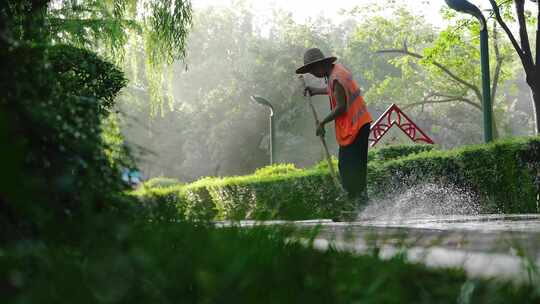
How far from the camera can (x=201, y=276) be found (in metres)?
1.44

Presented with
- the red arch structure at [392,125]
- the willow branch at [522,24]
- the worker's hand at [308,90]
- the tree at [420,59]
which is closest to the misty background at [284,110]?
the tree at [420,59]

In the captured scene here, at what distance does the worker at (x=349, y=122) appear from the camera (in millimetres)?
8164

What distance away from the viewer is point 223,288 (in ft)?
4.87

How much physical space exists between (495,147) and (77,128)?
1019 centimetres

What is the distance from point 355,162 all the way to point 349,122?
0.48 metres

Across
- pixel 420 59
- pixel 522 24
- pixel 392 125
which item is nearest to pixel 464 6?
pixel 522 24

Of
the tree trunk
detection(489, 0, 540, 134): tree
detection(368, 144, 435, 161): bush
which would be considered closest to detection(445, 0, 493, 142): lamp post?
detection(368, 144, 435, 161): bush

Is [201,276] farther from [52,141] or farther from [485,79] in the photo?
[485,79]

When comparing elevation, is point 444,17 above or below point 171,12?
above

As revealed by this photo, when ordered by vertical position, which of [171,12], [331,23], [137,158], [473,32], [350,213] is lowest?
[350,213]

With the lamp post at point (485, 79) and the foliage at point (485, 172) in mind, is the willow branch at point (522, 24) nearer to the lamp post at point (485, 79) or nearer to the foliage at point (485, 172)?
the lamp post at point (485, 79)

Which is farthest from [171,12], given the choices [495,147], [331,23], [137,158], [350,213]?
[331,23]

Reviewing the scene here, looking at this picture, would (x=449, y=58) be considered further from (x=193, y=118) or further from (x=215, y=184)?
(x=193, y=118)

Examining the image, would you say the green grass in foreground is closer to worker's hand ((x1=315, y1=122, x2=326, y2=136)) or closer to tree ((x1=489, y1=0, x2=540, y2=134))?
worker's hand ((x1=315, y1=122, x2=326, y2=136))
